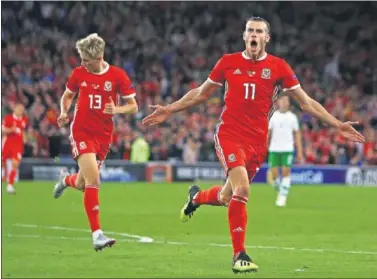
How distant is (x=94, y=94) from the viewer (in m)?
13.6

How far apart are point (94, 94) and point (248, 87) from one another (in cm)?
285

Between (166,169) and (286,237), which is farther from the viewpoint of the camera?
(166,169)

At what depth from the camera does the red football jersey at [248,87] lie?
11422mm

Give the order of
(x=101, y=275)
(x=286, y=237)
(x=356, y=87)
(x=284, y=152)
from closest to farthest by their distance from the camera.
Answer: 1. (x=101, y=275)
2. (x=286, y=237)
3. (x=284, y=152)
4. (x=356, y=87)

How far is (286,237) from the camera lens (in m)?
15.3

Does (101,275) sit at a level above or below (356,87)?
below

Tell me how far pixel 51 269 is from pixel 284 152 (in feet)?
41.0

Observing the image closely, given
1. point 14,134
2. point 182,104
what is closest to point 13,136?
point 14,134

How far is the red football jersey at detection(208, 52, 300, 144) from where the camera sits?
11.4m

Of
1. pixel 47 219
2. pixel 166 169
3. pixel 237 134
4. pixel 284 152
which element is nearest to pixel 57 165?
pixel 166 169

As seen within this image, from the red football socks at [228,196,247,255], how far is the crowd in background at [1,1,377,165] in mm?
22971

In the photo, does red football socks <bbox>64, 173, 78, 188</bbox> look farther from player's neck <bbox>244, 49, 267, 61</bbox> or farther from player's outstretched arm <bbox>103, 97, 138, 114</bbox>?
player's neck <bbox>244, 49, 267, 61</bbox>

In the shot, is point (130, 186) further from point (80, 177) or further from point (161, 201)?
point (80, 177)

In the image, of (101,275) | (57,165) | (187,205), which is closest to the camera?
(101,275)
